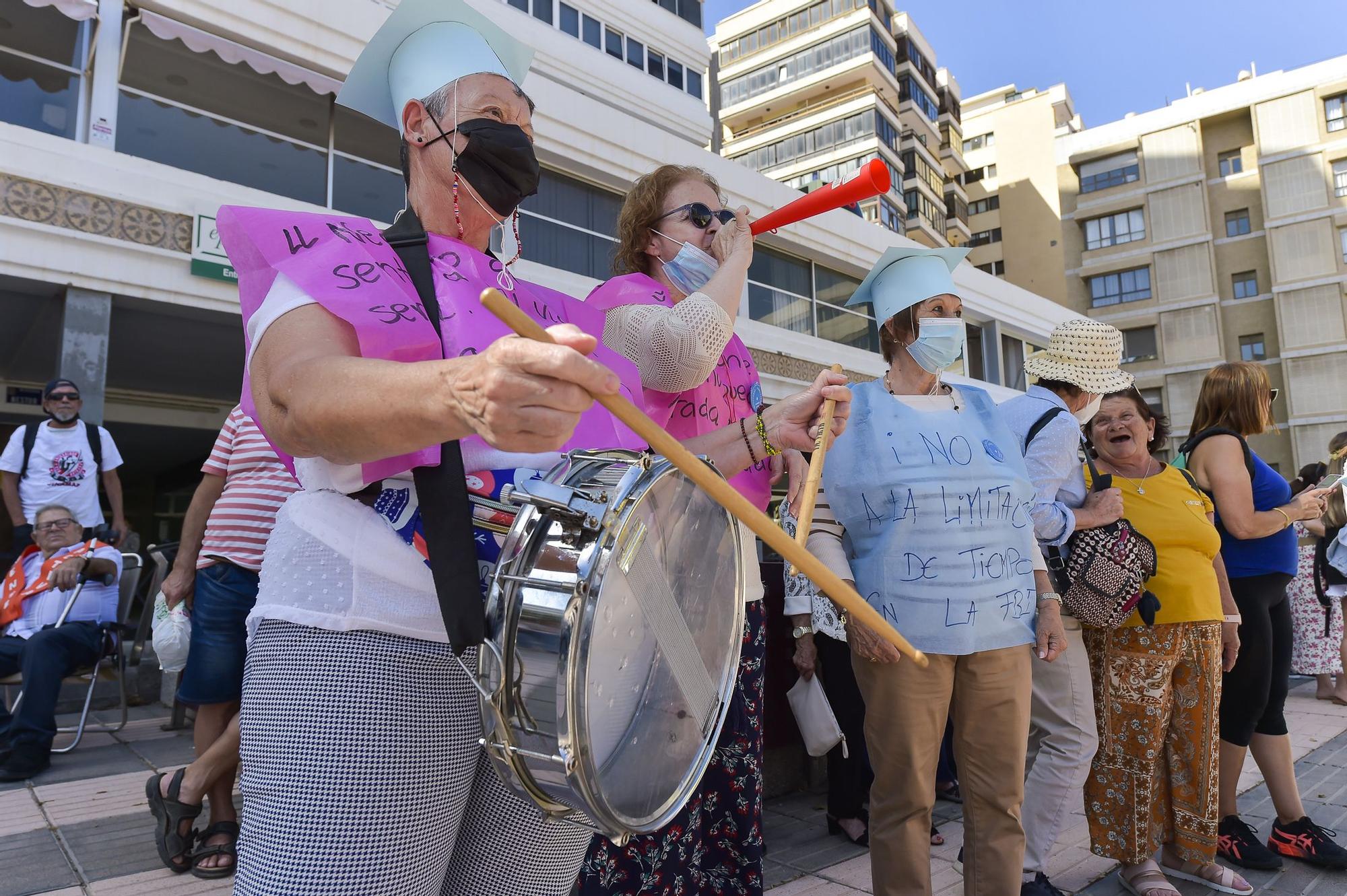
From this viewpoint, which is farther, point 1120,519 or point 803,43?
point 803,43

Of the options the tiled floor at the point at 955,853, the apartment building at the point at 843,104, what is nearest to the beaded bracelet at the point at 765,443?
the tiled floor at the point at 955,853

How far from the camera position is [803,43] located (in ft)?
148

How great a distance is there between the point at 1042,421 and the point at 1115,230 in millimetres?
45396

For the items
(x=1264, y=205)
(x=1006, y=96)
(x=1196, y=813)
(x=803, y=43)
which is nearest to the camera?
(x=1196, y=813)

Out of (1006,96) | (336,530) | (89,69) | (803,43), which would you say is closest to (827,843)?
(336,530)

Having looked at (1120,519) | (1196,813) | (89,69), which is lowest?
(1196,813)

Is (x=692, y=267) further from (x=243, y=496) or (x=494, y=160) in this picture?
(x=243, y=496)

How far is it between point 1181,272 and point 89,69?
42989 mm

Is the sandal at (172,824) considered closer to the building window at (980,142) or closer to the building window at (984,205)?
the building window at (984,205)

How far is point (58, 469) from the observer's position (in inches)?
229

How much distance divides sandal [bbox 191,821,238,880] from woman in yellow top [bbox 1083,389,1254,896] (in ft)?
10.2

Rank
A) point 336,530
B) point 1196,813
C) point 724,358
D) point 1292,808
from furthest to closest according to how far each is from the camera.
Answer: point 1292,808 < point 1196,813 < point 724,358 < point 336,530

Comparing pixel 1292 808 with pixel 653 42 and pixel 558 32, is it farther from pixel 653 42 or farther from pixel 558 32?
pixel 653 42

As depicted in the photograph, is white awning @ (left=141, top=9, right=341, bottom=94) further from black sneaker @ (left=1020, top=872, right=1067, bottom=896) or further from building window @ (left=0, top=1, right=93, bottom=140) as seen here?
black sneaker @ (left=1020, top=872, right=1067, bottom=896)
